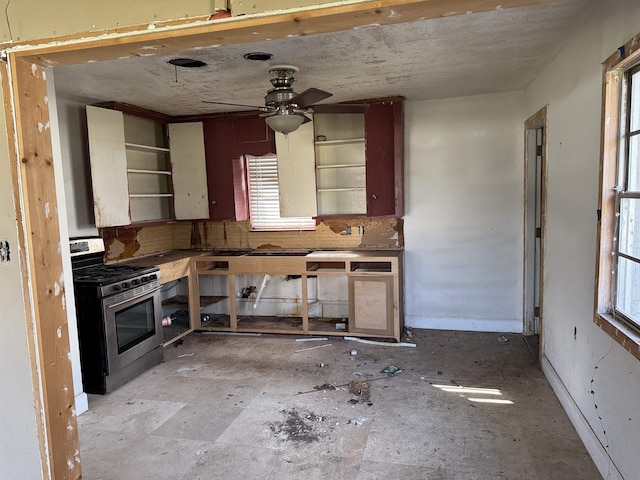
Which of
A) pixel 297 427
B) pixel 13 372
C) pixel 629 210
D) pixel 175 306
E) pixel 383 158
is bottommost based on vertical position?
pixel 297 427

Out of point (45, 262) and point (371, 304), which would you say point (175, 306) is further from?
point (45, 262)

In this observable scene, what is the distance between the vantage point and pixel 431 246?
15.8ft

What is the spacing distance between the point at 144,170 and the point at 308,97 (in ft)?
8.48

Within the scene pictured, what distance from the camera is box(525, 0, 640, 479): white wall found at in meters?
2.03

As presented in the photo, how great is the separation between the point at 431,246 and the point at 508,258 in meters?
0.81

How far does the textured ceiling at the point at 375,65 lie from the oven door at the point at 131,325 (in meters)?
1.79

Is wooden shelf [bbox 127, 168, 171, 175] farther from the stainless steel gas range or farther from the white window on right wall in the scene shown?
the white window on right wall

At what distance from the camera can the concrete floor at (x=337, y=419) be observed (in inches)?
95.3

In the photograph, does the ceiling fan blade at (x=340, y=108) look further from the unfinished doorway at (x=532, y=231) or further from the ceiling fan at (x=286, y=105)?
the unfinished doorway at (x=532, y=231)

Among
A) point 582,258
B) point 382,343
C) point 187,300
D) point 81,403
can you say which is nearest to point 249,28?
point 582,258

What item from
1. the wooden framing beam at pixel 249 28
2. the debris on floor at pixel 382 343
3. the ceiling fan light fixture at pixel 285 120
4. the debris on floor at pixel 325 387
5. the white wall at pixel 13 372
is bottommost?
the debris on floor at pixel 325 387

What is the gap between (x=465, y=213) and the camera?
4680 millimetres

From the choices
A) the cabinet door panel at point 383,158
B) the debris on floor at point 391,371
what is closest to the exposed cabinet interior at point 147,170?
the cabinet door panel at point 383,158

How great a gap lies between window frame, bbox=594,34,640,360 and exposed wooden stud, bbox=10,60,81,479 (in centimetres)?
255
